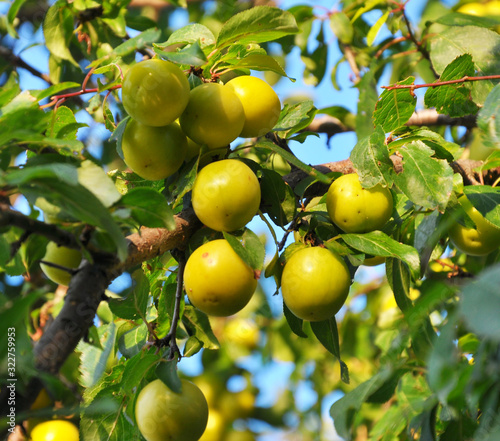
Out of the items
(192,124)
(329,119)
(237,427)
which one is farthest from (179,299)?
(329,119)

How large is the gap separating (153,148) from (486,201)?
1.85 ft

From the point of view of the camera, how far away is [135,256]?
0.75 metres

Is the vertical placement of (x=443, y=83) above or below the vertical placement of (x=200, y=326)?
above

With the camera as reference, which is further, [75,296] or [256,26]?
[256,26]

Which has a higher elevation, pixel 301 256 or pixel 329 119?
pixel 301 256

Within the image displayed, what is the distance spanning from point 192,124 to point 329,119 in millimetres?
980

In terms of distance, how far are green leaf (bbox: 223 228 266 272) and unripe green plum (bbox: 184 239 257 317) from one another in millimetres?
12

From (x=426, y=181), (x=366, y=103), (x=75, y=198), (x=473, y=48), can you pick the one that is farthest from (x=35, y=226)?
(x=473, y=48)

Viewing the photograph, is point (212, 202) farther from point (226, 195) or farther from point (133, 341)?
point (133, 341)

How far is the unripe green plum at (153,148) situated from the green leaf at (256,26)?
0.17 meters

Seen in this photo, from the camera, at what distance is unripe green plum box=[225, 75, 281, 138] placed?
89 centimetres

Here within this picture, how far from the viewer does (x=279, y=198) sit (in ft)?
3.02

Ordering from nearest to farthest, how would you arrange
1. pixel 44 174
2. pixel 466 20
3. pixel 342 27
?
pixel 44 174 < pixel 466 20 < pixel 342 27

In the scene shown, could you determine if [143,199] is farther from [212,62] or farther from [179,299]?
[212,62]
